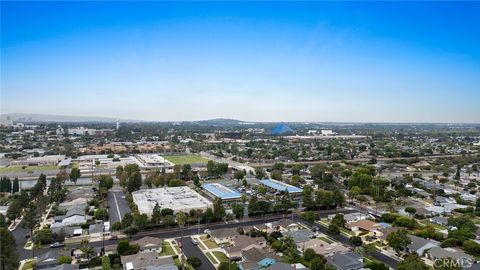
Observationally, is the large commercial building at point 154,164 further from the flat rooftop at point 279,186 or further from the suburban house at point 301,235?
the suburban house at point 301,235

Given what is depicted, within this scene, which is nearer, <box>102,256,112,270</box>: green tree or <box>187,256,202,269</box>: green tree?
<box>102,256,112,270</box>: green tree

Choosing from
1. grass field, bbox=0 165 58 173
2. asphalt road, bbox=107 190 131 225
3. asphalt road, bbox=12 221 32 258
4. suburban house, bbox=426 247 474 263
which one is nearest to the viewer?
suburban house, bbox=426 247 474 263

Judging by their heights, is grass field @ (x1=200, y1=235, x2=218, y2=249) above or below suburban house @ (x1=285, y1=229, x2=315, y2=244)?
below

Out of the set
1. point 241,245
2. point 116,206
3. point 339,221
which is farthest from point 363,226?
point 116,206

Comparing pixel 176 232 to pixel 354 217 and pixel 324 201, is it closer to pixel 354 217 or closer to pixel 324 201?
pixel 324 201

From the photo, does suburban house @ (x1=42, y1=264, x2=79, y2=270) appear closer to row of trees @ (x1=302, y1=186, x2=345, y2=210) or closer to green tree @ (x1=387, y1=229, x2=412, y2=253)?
green tree @ (x1=387, y1=229, x2=412, y2=253)

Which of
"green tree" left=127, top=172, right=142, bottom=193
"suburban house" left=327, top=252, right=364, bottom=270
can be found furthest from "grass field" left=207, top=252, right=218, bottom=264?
"green tree" left=127, top=172, right=142, bottom=193

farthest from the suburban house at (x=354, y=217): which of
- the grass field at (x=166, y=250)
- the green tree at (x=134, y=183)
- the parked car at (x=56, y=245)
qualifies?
the green tree at (x=134, y=183)

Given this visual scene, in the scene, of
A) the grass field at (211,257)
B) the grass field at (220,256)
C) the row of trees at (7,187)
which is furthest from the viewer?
the row of trees at (7,187)
